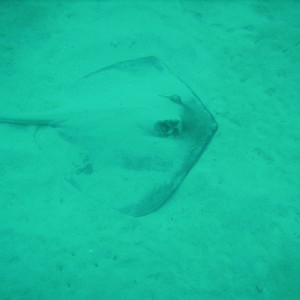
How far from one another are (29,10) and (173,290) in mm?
4314

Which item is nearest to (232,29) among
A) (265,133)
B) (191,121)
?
(265,133)

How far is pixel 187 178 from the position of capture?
306cm

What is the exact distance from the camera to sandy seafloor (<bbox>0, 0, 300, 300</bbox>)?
2.66 m

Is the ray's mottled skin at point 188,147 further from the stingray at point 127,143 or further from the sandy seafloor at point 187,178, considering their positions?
the sandy seafloor at point 187,178

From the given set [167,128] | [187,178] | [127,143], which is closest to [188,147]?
[167,128]

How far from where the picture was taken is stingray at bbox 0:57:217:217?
Result: 8.75ft

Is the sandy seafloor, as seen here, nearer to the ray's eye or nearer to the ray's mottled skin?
the ray's mottled skin

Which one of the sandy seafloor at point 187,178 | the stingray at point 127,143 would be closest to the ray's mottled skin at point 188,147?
the stingray at point 127,143

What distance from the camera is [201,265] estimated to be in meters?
2.70

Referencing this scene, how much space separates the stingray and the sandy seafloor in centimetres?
25

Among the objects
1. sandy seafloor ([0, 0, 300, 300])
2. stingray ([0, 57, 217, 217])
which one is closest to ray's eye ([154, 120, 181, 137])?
stingray ([0, 57, 217, 217])

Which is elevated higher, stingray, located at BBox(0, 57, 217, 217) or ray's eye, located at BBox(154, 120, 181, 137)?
ray's eye, located at BBox(154, 120, 181, 137)

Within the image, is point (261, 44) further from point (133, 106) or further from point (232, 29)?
point (133, 106)

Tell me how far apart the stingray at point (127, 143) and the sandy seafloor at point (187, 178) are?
25cm
